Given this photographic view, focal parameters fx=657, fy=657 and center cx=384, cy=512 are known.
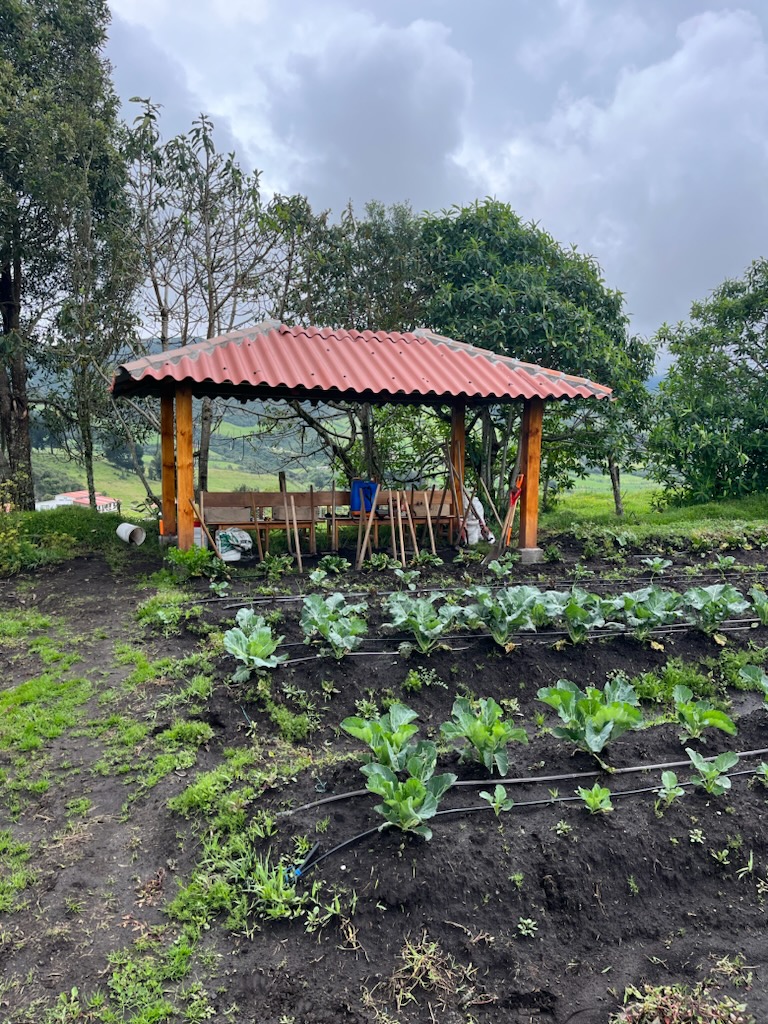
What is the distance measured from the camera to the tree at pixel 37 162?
11.2 metres

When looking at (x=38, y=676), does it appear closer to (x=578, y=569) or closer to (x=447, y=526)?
(x=578, y=569)

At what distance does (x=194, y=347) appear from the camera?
8.75 meters

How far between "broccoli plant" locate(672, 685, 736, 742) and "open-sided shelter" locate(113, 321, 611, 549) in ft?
18.1

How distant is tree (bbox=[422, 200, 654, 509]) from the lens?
12.1 metres

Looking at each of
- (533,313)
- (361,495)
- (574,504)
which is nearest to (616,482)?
(574,504)

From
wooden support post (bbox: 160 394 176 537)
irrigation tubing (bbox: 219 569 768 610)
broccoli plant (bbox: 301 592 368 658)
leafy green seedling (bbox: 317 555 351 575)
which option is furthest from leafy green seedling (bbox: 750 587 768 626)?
wooden support post (bbox: 160 394 176 537)

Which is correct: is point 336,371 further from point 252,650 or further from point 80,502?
point 80,502

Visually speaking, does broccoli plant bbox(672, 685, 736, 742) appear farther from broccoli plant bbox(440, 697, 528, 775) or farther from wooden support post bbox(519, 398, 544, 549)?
wooden support post bbox(519, 398, 544, 549)

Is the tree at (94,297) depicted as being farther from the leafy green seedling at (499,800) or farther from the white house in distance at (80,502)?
the leafy green seedling at (499,800)

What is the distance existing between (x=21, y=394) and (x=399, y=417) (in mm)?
7701

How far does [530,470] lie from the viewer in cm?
958

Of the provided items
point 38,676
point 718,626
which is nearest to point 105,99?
point 38,676

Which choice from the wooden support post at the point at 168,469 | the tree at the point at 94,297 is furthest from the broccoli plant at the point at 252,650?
the tree at the point at 94,297

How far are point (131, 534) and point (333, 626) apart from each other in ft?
20.7
